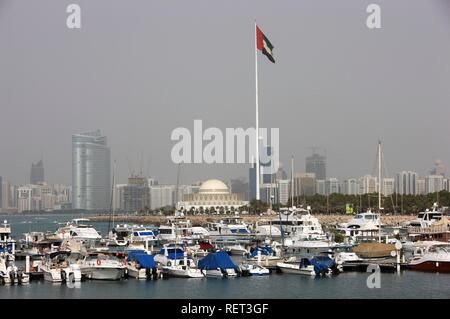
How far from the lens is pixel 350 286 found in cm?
3091

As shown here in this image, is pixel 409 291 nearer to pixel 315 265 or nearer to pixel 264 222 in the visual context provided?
pixel 315 265

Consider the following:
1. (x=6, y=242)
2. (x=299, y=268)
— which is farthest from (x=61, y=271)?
(x=6, y=242)

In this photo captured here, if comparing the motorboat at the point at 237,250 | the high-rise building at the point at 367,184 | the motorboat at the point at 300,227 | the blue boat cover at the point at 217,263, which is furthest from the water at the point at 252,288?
the high-rise building at the point at 367,184

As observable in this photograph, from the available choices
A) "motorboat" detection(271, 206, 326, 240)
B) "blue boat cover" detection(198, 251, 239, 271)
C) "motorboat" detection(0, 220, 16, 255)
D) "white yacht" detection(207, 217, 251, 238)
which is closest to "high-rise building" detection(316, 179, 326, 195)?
"white yacht" detection(207, 217, 251, 238)

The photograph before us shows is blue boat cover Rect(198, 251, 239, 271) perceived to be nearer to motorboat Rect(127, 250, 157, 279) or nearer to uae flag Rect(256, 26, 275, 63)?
motorboat Rect(127, 250, 157, 279)

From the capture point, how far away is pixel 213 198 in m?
131

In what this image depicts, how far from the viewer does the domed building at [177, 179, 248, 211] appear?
127456 mm

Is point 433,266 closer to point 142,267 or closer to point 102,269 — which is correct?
point 142,267

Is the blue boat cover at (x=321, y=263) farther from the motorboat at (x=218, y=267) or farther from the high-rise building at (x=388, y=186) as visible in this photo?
the high-rise building at (x=388, y=186)

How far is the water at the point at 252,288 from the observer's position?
28828 mm

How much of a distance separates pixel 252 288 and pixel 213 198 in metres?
101

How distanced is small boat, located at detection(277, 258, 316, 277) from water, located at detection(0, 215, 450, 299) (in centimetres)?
34

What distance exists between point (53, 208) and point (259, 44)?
127m
